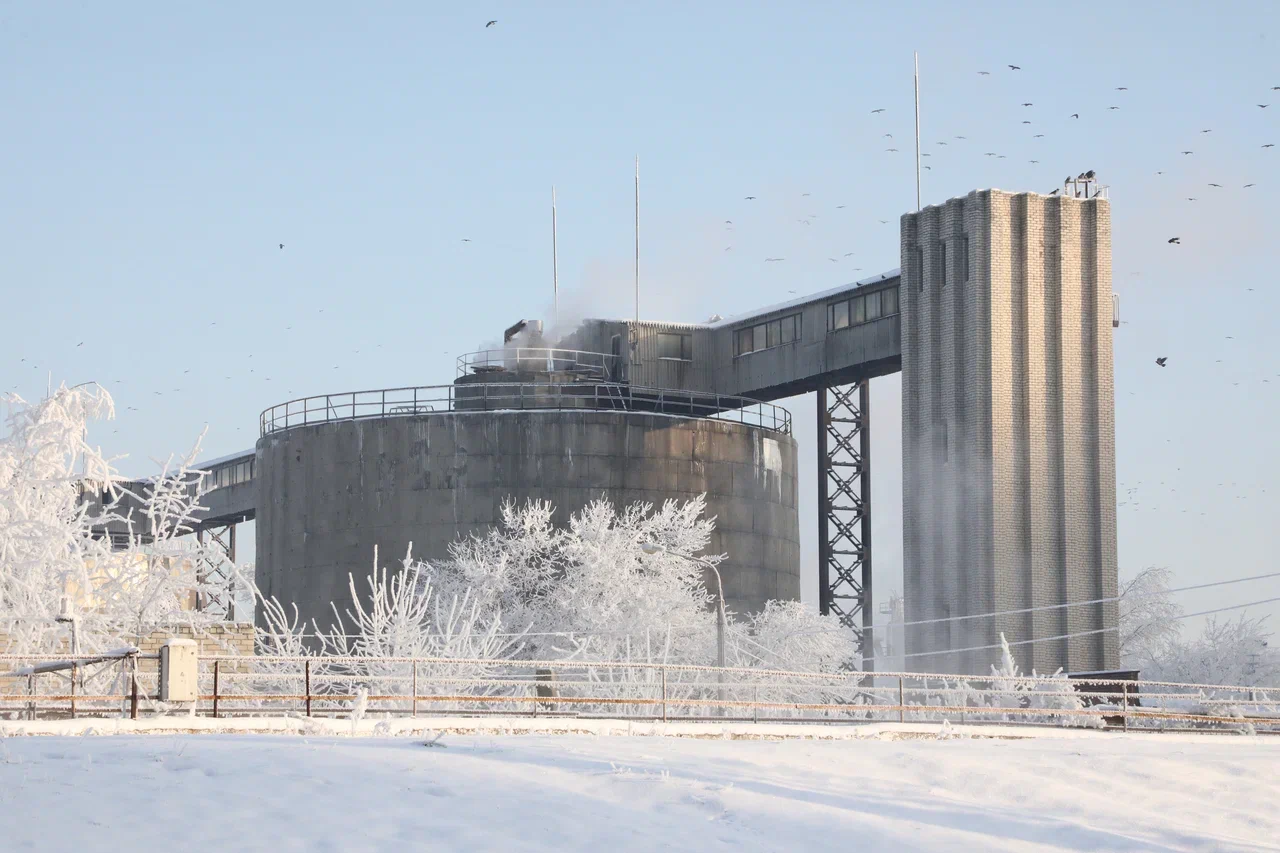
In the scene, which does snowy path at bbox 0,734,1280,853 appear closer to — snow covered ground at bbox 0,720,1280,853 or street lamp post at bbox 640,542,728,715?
snow covered ground at bbox 0,720,1280,853

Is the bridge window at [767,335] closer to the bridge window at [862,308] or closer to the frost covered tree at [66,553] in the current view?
the bridge window at [862,308]

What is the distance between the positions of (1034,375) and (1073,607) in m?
7.96

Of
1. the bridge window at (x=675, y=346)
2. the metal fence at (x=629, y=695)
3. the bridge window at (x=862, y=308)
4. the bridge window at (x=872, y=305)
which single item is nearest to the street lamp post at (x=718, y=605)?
the metal fence at (x=629, y=695)

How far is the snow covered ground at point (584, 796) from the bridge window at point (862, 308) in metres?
39.1

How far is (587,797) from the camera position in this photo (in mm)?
20281

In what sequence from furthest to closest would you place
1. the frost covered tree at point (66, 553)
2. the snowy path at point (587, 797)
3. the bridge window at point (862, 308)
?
the bridge window at point (862, 308), the frost covered tree at point (66, 553), the snowy path at point (587, 797)

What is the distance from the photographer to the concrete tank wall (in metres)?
62.0

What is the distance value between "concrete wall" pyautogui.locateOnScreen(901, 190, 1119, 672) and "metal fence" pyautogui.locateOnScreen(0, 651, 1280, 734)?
225 centimetres

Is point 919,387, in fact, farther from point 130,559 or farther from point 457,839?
point 457,839

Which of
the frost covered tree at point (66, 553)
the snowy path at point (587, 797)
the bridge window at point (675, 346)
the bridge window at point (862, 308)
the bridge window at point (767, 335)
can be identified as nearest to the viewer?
the snowy path at point (587, 797)

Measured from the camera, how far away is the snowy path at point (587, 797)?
18.2m

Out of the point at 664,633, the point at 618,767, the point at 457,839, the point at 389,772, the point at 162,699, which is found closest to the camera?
the point at 457,839

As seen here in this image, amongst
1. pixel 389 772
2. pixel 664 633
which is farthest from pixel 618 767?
pixel 664 633

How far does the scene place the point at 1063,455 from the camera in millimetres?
59625
